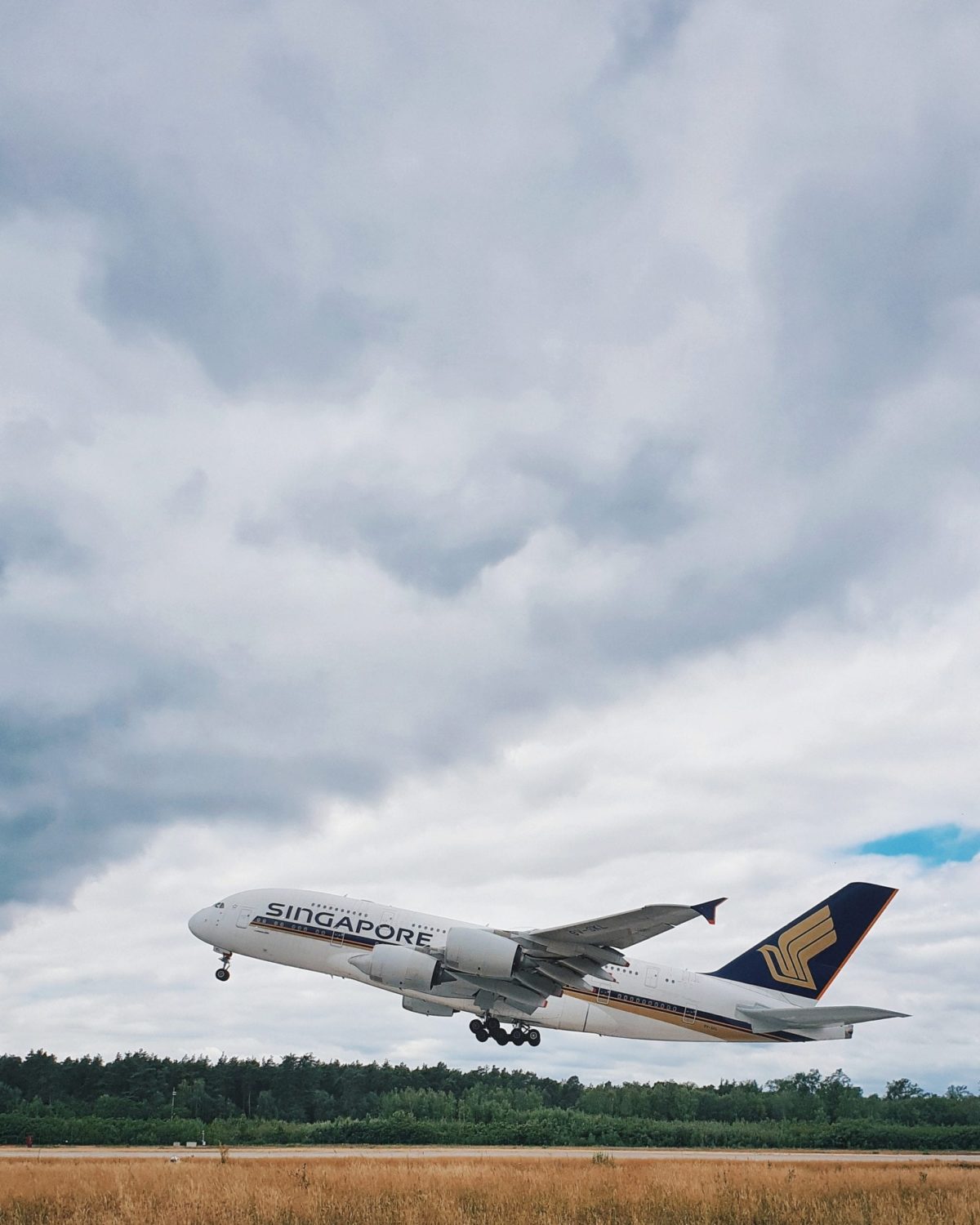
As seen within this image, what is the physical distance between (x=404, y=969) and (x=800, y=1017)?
18504 millimetres

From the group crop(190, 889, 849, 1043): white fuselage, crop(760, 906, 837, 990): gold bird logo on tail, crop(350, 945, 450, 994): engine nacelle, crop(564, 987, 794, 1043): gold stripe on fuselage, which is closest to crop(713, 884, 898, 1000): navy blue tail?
crop(760, 906, 837, 990): gold bird logo on tail

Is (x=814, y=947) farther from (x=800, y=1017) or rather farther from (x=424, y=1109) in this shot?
(x=424, y=1109)

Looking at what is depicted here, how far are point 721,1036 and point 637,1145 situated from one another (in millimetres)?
29007

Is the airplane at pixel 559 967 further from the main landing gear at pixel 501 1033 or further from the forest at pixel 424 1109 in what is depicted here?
the forest at pixel 424 1109

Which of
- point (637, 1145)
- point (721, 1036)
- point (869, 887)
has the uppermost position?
point (869, 887)

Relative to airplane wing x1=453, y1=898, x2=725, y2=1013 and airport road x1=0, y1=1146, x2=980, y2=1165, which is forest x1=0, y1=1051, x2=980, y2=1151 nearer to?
airport road x1=0, y1=1146, x2=980, y2=1165

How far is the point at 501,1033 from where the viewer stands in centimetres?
4934

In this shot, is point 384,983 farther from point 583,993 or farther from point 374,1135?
point 374,1135

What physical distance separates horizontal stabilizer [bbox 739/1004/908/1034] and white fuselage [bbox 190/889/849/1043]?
1.09 ft

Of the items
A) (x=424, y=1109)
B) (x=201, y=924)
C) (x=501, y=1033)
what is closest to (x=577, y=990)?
(x=501, y=1033)

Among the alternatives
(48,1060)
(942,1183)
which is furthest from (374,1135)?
(48,1060)

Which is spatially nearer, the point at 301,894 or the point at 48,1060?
the point at 301,894

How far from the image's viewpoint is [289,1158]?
50.8m

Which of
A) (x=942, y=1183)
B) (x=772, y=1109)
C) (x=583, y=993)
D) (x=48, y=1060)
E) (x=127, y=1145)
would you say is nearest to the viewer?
(x=942, y=1183)
